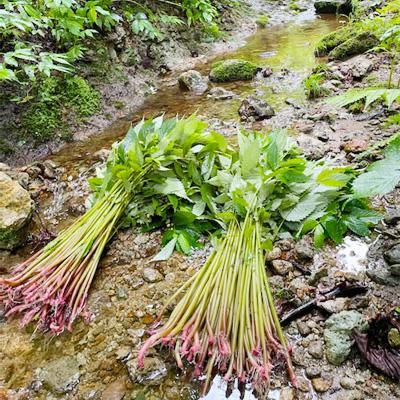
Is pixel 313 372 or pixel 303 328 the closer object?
pixel 313 372

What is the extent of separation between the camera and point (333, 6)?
1232 cm

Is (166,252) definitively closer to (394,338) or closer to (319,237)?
(319,237)

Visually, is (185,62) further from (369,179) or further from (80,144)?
(369,179)

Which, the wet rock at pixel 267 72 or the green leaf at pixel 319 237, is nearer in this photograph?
the green leaf at pixel 319 237

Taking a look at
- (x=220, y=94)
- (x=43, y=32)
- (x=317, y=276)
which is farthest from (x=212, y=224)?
(x=43, y=32)

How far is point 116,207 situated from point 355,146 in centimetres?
226

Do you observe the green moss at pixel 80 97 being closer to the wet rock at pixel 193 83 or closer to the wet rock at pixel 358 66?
the wet rock at pixel 193 83

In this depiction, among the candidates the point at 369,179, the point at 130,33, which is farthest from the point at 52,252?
the point at 130,33

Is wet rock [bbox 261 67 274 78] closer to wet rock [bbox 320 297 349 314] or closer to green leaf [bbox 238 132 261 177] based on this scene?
green leaf [bbox 238 132 261 177]

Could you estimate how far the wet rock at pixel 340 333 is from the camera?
177 cm

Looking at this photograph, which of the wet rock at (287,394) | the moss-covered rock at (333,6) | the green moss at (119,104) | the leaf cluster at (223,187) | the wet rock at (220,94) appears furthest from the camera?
the moss-covered rock at (333,6)

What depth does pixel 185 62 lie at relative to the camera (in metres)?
7.72

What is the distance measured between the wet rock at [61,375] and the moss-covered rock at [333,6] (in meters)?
12.9

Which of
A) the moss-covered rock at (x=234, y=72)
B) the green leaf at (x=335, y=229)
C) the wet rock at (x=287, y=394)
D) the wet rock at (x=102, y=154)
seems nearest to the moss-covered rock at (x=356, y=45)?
the moss-covered rock at (x=234, y=72)
